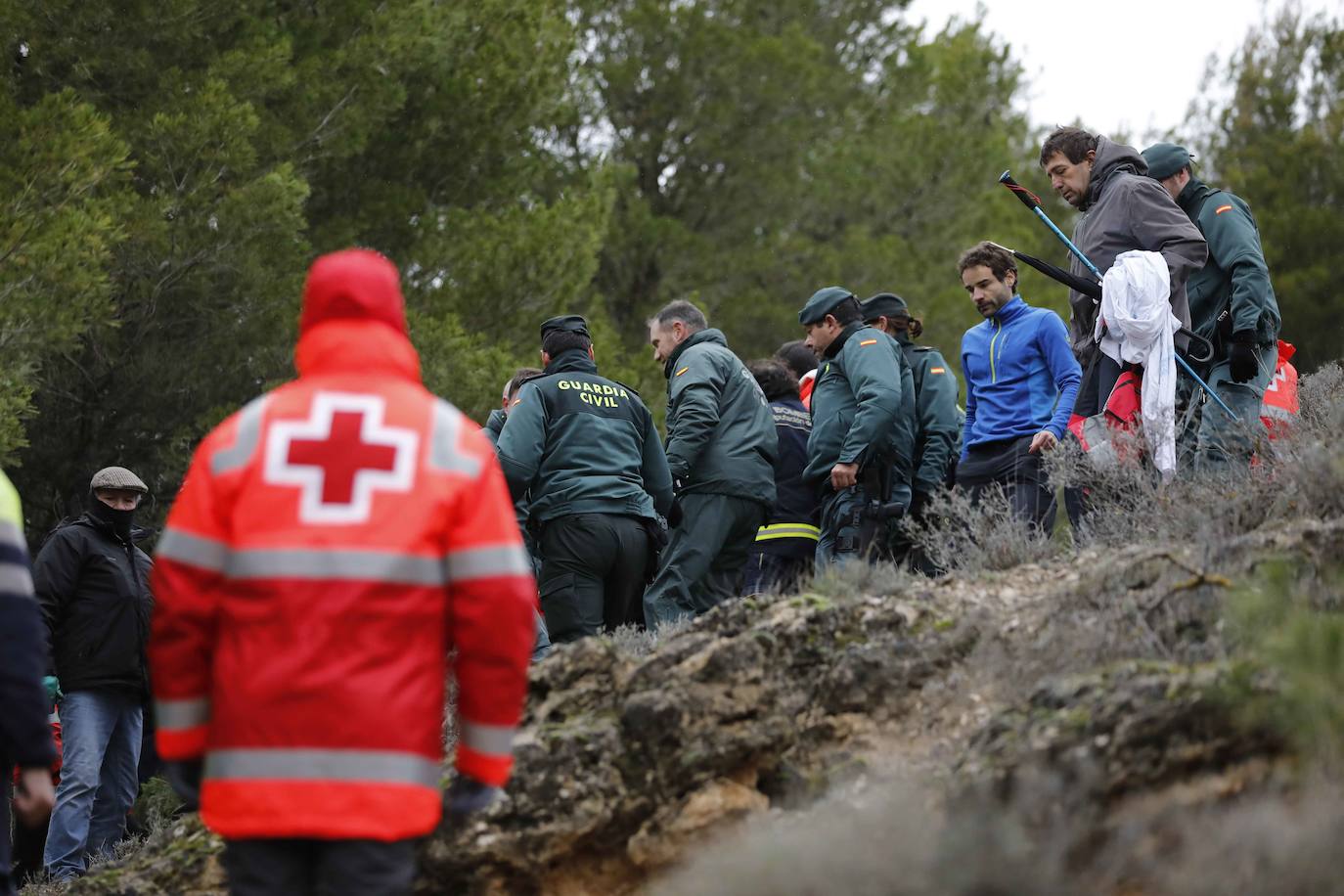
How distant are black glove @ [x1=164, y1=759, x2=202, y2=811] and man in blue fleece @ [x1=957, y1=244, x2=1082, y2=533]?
14.5ft

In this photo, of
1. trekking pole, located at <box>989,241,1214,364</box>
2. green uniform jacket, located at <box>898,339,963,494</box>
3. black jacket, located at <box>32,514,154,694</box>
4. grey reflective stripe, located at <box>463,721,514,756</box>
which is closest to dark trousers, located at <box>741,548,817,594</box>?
green uniform jacket, located at <box>898,339,963,494</box>

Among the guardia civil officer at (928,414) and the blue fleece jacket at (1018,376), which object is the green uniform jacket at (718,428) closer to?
the guardia civil officer at (928,414)

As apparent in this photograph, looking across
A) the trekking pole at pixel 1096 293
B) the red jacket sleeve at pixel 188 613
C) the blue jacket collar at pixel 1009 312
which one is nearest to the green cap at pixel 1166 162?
the trekking pole at pixel 1096 293

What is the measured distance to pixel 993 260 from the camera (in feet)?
23.4

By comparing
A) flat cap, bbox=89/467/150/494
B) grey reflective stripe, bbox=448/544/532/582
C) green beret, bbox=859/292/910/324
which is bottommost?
grey reflective stripe, bbox=448/544/532/582

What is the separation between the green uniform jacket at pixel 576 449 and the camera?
21.7 ft

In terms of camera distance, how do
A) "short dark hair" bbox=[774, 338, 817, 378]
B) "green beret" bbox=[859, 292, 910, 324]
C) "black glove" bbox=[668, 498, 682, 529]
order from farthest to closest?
"short dark hair" bbox=[774, 338, 817, 378]
"green beret" bbox=[859, 292, 910, 324]
"black glove" bbox=[668, 498, 682, 529]

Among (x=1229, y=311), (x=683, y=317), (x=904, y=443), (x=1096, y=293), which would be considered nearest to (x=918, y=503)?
(x=904, y=443)

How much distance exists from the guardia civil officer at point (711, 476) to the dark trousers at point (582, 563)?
38cm

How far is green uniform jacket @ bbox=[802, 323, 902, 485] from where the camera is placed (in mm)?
7031

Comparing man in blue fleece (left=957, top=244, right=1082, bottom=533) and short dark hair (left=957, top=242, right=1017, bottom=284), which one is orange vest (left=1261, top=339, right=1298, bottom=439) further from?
short dark hair (left=957, top=242, right=1017, bottom=284)

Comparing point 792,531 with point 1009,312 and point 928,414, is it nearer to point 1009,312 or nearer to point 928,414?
point 928,414

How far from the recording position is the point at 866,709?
15.0ft

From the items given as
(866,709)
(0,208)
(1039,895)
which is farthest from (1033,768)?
(0,208)
